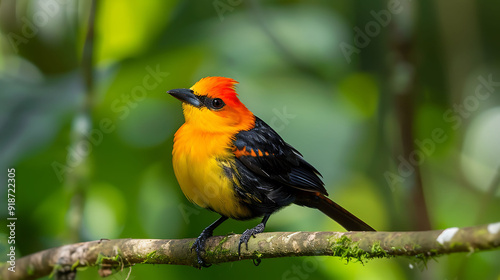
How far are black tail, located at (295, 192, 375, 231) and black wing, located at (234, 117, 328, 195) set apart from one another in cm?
16

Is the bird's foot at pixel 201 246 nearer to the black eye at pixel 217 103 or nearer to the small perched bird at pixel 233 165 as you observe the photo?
the small perched bird at pixel 233 165

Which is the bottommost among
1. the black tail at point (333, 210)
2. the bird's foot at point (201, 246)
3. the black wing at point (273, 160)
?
the bird's foot at point (201, 246)

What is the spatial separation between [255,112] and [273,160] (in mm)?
420

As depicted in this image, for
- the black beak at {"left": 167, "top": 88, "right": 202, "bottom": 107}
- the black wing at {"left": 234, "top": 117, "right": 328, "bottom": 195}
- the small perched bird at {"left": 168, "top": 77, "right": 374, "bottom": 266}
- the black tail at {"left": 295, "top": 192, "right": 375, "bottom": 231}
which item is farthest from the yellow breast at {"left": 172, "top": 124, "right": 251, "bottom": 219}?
the black tail at {"left": 295, "top": 192, "right": 375, "bottom": 231}

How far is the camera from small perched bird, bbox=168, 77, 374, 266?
3.55 meters

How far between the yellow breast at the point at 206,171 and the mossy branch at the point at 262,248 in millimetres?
235

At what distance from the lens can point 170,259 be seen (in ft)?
11.3

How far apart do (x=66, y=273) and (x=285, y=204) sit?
1.45 metres

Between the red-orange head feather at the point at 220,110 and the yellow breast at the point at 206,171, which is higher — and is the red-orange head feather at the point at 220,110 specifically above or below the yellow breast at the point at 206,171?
above

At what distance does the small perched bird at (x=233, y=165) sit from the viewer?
11.6ft

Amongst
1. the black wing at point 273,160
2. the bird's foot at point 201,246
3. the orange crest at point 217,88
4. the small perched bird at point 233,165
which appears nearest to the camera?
the bird's foot at point 201,246

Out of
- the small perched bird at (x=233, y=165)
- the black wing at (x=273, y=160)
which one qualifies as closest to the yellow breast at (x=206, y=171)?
the small perched bird at (x=233, y=165)

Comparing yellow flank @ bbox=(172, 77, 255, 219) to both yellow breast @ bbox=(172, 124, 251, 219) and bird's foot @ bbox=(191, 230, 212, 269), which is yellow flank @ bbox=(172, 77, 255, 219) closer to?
yellow breast @ bbox=(172, 124, 251, 219)

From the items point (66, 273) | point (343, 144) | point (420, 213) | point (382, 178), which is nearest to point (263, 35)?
point (343, 144)
